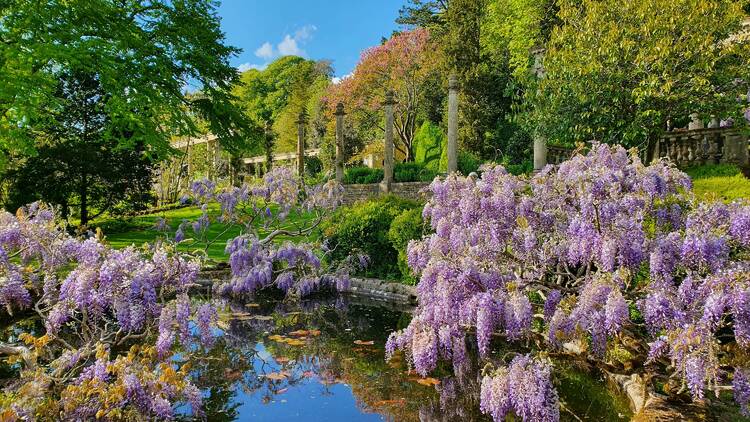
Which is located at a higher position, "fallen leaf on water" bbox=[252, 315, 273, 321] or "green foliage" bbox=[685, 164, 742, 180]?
"green foliage" bbox=[685, 164, 742, 180]

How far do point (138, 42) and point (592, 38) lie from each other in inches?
522

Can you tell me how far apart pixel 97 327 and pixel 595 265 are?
437 centimetres

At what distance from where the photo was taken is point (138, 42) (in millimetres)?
17172

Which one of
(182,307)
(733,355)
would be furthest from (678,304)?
(182,307)

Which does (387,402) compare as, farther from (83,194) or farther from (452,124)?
(83,194)

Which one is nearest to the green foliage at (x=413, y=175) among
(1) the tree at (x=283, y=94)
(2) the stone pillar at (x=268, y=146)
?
(2) the stone pillar at (x=268, y=146)

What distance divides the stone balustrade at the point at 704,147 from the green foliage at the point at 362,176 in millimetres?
9053

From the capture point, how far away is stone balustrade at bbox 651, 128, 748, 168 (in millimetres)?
13227

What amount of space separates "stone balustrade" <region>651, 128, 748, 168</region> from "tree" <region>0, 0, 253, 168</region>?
14.6 meters

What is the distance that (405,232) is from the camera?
9.29 meters

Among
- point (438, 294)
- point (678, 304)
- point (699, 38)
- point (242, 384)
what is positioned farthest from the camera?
point (699, 38)

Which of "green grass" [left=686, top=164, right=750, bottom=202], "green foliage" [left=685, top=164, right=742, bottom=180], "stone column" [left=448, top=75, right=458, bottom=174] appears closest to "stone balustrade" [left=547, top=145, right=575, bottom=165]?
"stone column" [left=448, top=75, right=458, bottom=174]

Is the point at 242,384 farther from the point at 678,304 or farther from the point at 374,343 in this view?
the point at 678,304

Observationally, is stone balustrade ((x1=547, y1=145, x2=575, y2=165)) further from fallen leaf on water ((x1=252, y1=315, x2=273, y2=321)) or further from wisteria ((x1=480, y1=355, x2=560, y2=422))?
wisteria ((x1=480, y1=355, x2=560, y2=422))
